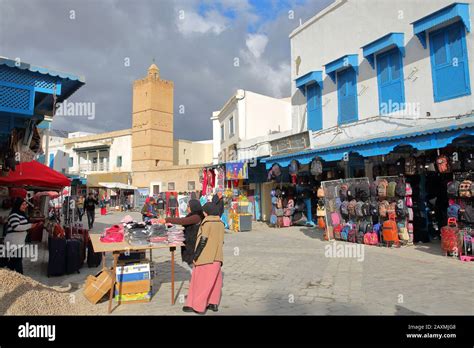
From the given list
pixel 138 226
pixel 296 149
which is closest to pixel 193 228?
pixel 138 226

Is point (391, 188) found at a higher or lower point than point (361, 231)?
higher

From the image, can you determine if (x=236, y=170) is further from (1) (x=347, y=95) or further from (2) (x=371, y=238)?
(2) (x=371, y=238)

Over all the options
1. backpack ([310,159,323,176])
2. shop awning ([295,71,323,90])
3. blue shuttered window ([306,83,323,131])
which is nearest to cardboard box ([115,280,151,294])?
backpack ([310,159,323,176])

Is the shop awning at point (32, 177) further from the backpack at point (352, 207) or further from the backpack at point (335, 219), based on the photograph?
the backpack at point (352, 207)

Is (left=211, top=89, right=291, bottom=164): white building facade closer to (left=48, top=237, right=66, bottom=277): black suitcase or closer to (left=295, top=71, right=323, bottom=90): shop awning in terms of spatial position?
(left=295, top=71, right=323, bottom=90): shop awning

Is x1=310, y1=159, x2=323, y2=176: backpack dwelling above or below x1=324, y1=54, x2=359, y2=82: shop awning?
below

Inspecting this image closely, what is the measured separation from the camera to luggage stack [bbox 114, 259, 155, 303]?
5.46m

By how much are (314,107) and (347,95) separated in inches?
79.6

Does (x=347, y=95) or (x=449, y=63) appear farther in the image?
(x=347, y=95)

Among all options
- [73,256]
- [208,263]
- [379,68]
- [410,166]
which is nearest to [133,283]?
[208,263]

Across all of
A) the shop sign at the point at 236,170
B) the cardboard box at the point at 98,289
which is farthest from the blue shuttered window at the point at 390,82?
the cardboard box at the point at 98,289

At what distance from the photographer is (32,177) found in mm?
8852

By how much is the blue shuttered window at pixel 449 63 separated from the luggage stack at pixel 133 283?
9259 mm

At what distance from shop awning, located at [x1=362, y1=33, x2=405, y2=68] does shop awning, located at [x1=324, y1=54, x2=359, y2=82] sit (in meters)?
0.69
